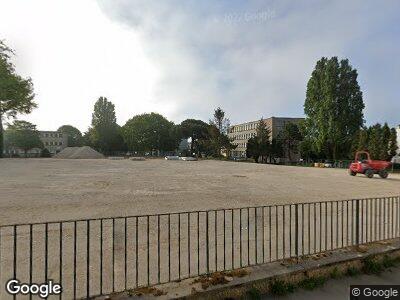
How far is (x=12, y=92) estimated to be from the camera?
4797cm

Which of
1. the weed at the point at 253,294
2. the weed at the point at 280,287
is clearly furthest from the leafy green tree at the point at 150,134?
the weed at the point at 253,294

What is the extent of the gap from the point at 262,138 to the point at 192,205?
65549 millimetres

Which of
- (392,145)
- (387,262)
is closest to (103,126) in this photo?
(392,145)

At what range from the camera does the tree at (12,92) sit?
44.7 m

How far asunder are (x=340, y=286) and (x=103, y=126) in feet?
Answer: 303

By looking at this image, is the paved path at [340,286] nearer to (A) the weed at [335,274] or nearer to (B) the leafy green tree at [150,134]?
(A) the weed at [335,274]

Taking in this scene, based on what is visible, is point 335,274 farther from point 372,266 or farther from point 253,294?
point 253,294

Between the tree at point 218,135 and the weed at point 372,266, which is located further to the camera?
the tree at point 218,135

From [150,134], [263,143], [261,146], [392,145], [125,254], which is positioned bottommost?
[125,254]

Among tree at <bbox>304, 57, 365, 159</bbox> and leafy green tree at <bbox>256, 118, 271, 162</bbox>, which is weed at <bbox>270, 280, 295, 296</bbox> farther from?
leafy green tree at <bbox>256, 118, 271, 162</bbox>

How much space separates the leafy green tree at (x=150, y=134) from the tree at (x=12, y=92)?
115 feet

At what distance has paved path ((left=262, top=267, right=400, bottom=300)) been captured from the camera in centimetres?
432

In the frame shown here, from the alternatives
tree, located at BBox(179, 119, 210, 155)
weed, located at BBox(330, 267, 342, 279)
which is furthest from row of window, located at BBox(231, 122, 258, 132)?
weed, located at BBox(330, 267, 342, 279)

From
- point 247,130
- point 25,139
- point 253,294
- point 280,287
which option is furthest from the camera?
point 247,130
